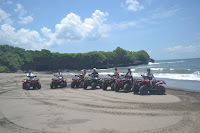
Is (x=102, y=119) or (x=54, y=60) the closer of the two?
(x=102, y=119)

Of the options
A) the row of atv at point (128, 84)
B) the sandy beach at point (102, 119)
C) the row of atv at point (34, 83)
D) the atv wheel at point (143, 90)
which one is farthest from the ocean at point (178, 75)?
the row of atv at point (34, 83)

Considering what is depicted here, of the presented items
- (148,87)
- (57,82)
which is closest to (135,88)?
(148,87)

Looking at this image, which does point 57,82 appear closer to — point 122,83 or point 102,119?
point 122,83

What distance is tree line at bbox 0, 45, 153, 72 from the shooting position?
52.5m

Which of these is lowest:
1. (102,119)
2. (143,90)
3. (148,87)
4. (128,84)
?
(102,119)

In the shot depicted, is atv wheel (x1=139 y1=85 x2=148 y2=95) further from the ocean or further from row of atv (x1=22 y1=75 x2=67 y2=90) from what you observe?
row of atv (x1=22 y1=75 x2=67 y2=90)

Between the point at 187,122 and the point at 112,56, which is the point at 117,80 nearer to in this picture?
the point at 187,122

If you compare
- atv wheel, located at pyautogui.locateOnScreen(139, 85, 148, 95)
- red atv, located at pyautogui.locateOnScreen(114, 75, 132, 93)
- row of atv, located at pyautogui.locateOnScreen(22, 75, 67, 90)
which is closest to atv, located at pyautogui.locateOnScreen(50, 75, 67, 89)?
row of atv, located at pyautogui.locateOnScreen(22, 75, 67, 90)

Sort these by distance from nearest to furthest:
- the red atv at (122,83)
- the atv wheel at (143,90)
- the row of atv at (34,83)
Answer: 1. the atv wheel at (143,90)
2. the red atv at (122,83)
3. the row of atv at (34,83)

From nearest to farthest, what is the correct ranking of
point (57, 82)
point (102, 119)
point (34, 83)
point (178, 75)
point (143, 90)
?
point (102, 119) → point (143, 90) → point (34, 83) → point (57, 82) → point (178, 75)

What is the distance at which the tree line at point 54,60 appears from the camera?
2067 inches

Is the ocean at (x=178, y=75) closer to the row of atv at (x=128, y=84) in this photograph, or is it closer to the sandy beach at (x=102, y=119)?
the row of atv at (x=128, y=84)

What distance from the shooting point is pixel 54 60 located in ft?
223

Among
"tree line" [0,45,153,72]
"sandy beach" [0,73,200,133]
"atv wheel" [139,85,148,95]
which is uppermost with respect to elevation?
"tree line" [0,45,153,72]
